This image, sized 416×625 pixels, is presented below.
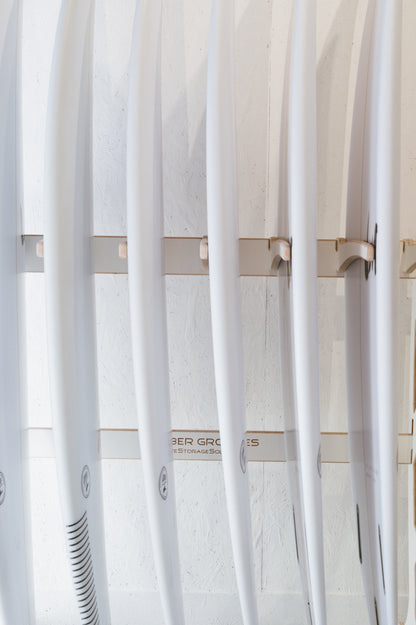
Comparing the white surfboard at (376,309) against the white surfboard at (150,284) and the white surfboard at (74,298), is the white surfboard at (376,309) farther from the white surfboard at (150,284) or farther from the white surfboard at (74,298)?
the white surfboard at (74,298)

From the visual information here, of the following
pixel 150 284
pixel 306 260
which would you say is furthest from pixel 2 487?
pixel 306 260

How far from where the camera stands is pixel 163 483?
2.72 feet

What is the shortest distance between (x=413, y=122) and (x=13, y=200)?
75cm

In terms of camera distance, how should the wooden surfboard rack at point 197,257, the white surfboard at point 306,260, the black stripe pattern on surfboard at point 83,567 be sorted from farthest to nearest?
the wooden surfboard rack at point 197,257
the black stripe pattern on surfboard at point 83,567
the white surfboard at point 306,260

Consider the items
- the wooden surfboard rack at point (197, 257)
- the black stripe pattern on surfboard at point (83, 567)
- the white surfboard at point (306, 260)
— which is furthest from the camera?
the wooden surfboard rack at point (197, 257)

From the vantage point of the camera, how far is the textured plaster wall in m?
1.02

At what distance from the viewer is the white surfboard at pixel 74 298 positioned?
750 millimetres

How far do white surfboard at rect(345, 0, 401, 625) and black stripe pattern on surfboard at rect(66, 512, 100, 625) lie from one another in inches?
17.6

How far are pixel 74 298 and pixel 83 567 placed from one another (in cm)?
41

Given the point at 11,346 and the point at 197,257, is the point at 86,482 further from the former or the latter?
the point at 197,257

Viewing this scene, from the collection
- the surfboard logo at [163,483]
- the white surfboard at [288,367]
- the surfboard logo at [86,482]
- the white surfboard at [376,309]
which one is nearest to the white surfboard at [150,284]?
the surfboard logo at [163,483]

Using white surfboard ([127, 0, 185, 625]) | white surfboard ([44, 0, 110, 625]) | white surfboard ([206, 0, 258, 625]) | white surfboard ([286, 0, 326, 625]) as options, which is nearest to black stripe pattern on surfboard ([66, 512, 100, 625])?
white surfboard ([44, 0, 110, 625])

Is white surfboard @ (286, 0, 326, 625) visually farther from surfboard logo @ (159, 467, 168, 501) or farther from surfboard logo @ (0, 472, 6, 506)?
surfboard logo @ (0, 472, 6, 506)

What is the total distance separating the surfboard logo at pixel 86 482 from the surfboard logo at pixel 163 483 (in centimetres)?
12
